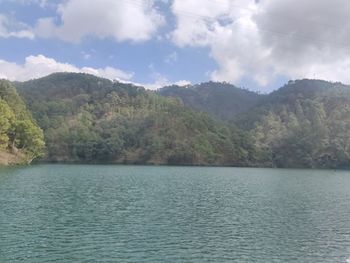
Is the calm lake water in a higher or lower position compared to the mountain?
lower

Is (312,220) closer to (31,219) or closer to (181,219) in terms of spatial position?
(181,219)

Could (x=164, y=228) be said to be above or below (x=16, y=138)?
below

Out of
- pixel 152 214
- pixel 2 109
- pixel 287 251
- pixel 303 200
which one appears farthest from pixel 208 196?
pixel 2 109

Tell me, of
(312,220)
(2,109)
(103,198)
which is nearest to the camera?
(312,220)

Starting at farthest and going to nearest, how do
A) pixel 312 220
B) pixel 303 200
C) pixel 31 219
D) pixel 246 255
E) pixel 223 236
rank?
pixel 303 200 → pixel 312 220 → pixel 31 219 → pixel 223 236 → pixel 246 255

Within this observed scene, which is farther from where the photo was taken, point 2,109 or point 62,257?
point 2,109

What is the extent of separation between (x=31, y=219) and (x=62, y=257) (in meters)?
14.6

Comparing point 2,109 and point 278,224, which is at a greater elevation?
point 2,109

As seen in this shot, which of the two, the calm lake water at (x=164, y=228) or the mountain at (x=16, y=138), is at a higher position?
the mountain at (x=16, y=138)

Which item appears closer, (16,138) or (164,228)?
(164,228)

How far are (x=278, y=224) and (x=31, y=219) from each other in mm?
25967

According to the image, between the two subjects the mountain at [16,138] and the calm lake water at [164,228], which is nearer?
the calm lake water at [164,228]

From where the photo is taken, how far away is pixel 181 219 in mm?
47344

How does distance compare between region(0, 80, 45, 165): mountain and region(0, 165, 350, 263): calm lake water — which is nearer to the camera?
region(0, 165, 350, 263): calm lake water
